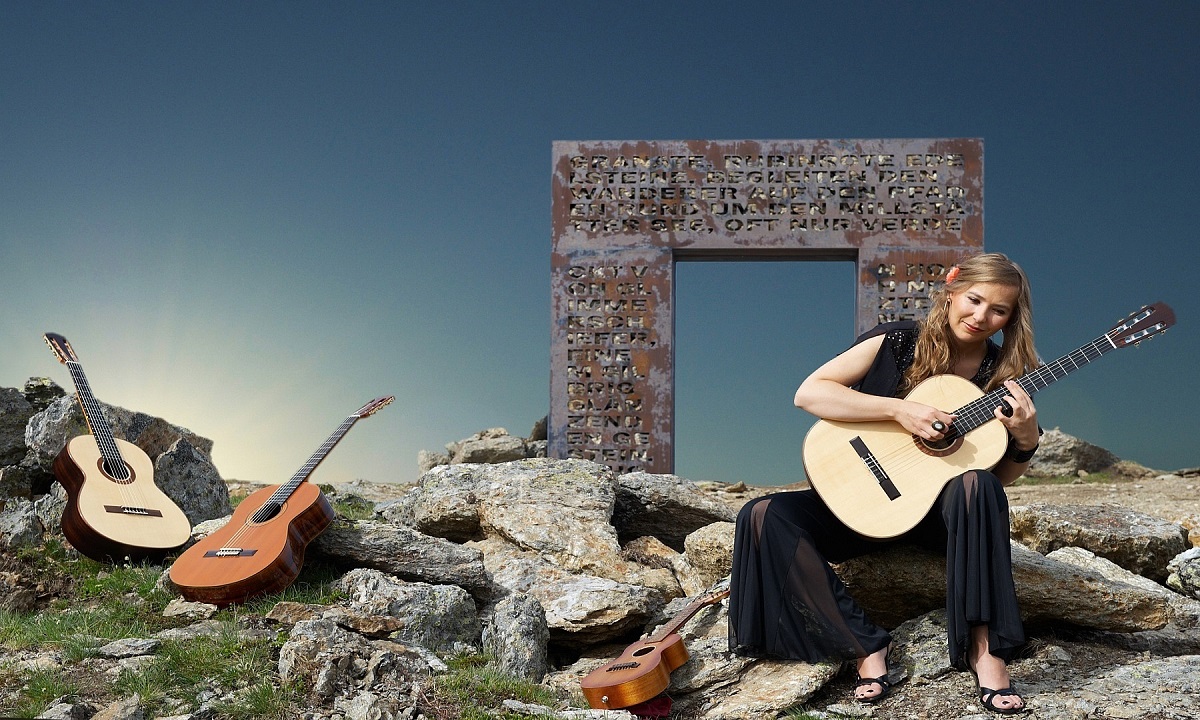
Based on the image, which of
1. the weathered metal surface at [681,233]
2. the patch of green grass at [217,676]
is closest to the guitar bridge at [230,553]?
the patch of green grass at [217,676]

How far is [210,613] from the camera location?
16.2 ft

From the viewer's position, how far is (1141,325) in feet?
13.7

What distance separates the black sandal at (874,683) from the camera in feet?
13.0

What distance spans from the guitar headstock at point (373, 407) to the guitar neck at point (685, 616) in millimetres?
2452

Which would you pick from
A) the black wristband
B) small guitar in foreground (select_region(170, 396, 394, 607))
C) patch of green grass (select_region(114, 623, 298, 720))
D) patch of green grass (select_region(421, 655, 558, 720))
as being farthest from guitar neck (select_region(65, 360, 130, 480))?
the black wristband

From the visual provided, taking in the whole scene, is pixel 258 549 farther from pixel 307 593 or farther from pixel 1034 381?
pixel 1034 381

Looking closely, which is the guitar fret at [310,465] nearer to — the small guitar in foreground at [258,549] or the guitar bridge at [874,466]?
the small guitar in foreground at [258,549]

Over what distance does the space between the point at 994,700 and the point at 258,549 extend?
11.8ft

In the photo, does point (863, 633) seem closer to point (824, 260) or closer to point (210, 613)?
point (210, 613)

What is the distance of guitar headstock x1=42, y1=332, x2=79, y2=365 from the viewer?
678 centimetres

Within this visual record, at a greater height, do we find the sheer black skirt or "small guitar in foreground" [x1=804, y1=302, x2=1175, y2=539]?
"small guitar in foreground" [x1=804, y1=302, x2=1175, y2=539]

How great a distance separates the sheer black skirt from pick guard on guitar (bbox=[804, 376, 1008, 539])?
133 mm

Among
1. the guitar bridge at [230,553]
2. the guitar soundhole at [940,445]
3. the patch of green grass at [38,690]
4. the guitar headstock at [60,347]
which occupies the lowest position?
the patch of green grass at [38,690]

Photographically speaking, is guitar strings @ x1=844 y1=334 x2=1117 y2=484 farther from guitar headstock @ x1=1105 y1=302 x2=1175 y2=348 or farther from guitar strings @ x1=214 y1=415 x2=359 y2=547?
guitar strings @ x1=214 y1=415 x2=359 y2=547
